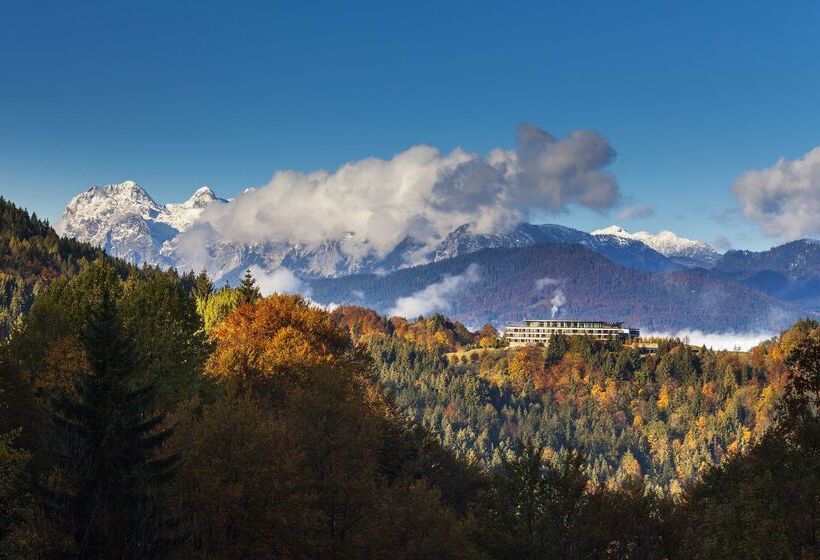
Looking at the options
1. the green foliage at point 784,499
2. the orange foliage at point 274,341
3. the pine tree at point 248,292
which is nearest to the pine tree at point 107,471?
the green foliage at point 784,499

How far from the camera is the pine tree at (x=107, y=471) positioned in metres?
38.5

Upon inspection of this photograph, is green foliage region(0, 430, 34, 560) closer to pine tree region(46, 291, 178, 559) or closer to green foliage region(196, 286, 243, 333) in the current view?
pine tree region(46, 291, 178, 559)

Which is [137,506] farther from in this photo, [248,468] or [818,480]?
[818,480]

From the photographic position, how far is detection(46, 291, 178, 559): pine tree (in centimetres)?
3853

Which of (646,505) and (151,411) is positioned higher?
(151,411)

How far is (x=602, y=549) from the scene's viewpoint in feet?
224

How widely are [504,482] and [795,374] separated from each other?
2438cm

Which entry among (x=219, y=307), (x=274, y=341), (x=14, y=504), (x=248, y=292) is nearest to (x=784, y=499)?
(x=14, y=504)

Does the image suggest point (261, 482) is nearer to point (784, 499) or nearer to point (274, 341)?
point (784, 499)

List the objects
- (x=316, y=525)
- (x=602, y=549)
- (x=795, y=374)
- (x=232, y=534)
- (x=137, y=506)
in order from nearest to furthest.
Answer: (x=137, y=506) < (x=232, y=534) < (x=316, y=525) < (x=795, y=374) < (x=602, y=549)

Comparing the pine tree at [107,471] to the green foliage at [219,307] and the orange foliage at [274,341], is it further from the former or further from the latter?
the green foliage at [219,307]

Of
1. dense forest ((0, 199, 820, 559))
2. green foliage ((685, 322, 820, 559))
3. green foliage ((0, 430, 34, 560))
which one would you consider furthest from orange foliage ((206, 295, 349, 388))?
green foliage ((685, 322, 820, 559))

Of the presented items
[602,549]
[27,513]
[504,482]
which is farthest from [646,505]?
[27,513]

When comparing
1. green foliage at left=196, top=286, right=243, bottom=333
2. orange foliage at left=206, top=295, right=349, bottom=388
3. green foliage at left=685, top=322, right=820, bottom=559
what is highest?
green foliage at left=196, top=286, right=243, bottom=333
